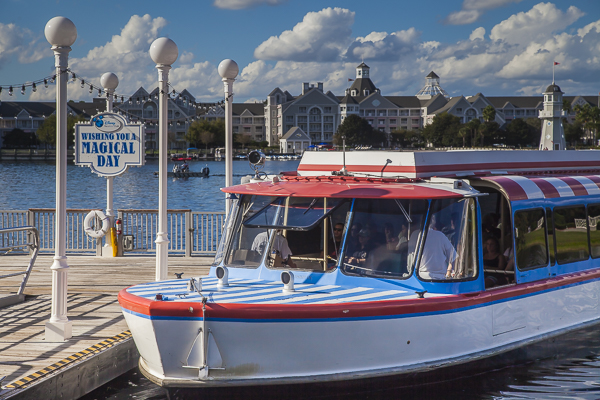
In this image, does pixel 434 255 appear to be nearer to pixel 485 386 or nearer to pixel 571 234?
pixel 485 386

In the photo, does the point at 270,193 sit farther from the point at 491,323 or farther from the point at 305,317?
the point at 491,323

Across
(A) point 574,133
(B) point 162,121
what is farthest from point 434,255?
(A) point 574,133

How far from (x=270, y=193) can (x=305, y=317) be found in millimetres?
1911

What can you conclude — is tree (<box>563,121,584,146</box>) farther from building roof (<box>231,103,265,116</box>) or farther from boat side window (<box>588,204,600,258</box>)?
boat side window (<box>588,204,600,258</box>)

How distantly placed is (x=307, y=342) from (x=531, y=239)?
4.16 m

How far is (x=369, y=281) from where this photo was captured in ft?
27.6

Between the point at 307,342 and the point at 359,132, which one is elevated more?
the point at 359,132

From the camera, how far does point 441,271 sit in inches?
331

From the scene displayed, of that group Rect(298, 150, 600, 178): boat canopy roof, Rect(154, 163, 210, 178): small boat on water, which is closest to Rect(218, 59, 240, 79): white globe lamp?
Rect(298, 150, 600, 178): boat canopy roof

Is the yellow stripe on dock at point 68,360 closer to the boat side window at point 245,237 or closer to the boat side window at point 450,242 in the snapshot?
the boat side window at point 245,237

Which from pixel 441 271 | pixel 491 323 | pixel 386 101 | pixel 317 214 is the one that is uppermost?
pixel 386 101

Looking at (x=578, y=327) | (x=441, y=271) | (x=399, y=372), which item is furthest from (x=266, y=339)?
(x=578, y=327)

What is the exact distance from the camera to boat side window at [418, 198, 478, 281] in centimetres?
834

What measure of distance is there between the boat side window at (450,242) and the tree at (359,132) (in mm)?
162987
